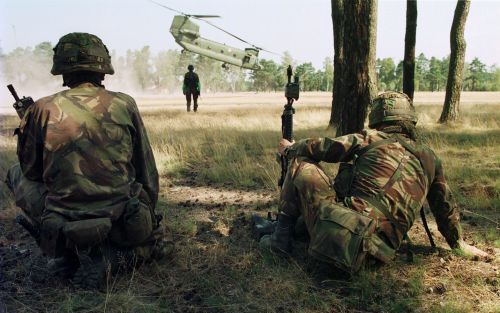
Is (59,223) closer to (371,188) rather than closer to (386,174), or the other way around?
(371,188)

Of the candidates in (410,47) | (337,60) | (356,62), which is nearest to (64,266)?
(356,62)

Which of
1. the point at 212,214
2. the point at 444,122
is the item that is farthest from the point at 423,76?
the point at 212,214

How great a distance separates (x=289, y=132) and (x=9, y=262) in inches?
114

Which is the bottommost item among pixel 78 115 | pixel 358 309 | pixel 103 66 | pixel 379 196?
pixel 358 309

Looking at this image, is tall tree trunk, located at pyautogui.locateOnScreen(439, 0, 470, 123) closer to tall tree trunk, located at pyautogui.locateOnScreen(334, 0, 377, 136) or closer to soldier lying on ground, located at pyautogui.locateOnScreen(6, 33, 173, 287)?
tall tree trunk, located at pyautogui.locateOnScreen(334, 0, 377, 136)

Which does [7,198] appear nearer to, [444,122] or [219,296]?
[219,296]

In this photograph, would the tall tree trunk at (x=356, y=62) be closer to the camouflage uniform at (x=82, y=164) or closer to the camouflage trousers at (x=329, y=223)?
the camouflage trousers at (x=329, y=223)

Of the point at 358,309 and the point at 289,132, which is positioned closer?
the point at 358,309

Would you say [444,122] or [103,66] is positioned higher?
[103,66]

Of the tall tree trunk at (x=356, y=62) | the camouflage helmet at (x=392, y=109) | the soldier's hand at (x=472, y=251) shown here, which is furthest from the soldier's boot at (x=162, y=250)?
the tall tree trunk at (x=356, y=62)

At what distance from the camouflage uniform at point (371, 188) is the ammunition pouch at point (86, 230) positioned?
152 centimetres

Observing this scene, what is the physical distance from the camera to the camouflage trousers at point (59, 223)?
10.3ft

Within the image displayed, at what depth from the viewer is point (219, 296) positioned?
127 inches

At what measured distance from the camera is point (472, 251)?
3.80 meters
